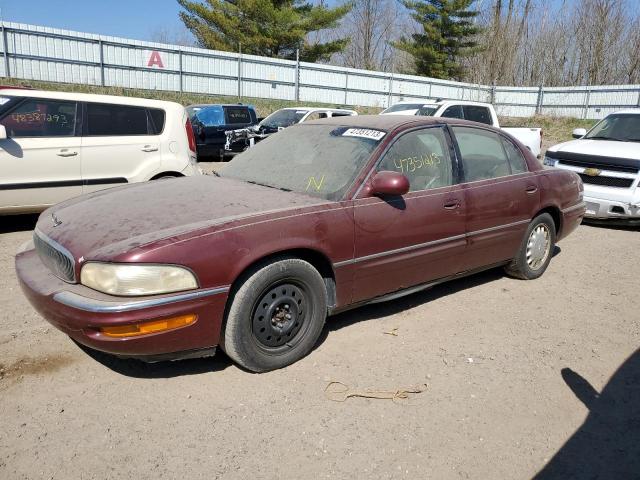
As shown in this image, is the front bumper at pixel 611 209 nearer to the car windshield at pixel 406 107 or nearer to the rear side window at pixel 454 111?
the rear side window at pixel 454 111

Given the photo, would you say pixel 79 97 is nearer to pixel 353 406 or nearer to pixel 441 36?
pixel 353 406

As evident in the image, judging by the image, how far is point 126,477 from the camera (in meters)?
2.34

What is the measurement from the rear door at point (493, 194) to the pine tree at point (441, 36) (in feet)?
110

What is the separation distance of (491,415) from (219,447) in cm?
148

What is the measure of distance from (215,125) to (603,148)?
9.44 meters

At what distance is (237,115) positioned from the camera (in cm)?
1461

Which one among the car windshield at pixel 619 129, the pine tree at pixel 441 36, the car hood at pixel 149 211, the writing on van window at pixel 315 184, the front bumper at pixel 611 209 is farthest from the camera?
the pine tree at pixel 441 36

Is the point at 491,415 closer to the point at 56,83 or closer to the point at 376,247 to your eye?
the point at 376,247

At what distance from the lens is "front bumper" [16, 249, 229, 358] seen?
2668 mm

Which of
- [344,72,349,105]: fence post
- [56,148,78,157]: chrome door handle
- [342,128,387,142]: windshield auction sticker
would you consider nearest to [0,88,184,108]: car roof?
[56,148,78,157]: chrome door handle

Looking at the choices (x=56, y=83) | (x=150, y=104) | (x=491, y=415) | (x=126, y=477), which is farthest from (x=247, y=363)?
(x=56, y=83)

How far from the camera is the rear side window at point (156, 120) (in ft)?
22.0

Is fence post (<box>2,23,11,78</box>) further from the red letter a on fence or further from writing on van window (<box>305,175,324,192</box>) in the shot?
writing on van window (<box>305,175,324,192</box>)

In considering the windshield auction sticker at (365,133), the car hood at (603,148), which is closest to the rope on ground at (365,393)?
Answer: the windshield auction sticker at (365,133)
